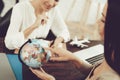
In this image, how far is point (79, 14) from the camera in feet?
4.96

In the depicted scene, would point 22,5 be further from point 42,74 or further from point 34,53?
point 42,74

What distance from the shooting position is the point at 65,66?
1.50 meters

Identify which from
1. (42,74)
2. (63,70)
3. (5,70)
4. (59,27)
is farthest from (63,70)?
(5,70)

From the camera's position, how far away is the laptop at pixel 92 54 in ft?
4.84

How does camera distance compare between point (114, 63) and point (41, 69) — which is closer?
point (114, 63)

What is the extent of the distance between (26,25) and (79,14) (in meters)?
0.28

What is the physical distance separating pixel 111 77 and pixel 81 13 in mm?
365

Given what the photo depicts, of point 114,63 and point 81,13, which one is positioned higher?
point 81,13

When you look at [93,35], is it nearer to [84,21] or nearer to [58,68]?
[84,21]

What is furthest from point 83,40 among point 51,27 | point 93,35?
point 51,27

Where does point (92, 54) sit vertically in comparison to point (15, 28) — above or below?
below

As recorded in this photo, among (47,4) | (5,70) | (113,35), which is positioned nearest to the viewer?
(113,35)

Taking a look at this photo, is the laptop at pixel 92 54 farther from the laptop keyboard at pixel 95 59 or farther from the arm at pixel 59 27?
the arm at pixel 59 27

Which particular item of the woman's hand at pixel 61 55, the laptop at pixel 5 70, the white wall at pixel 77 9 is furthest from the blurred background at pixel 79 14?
the laptop at pixel 5 70
